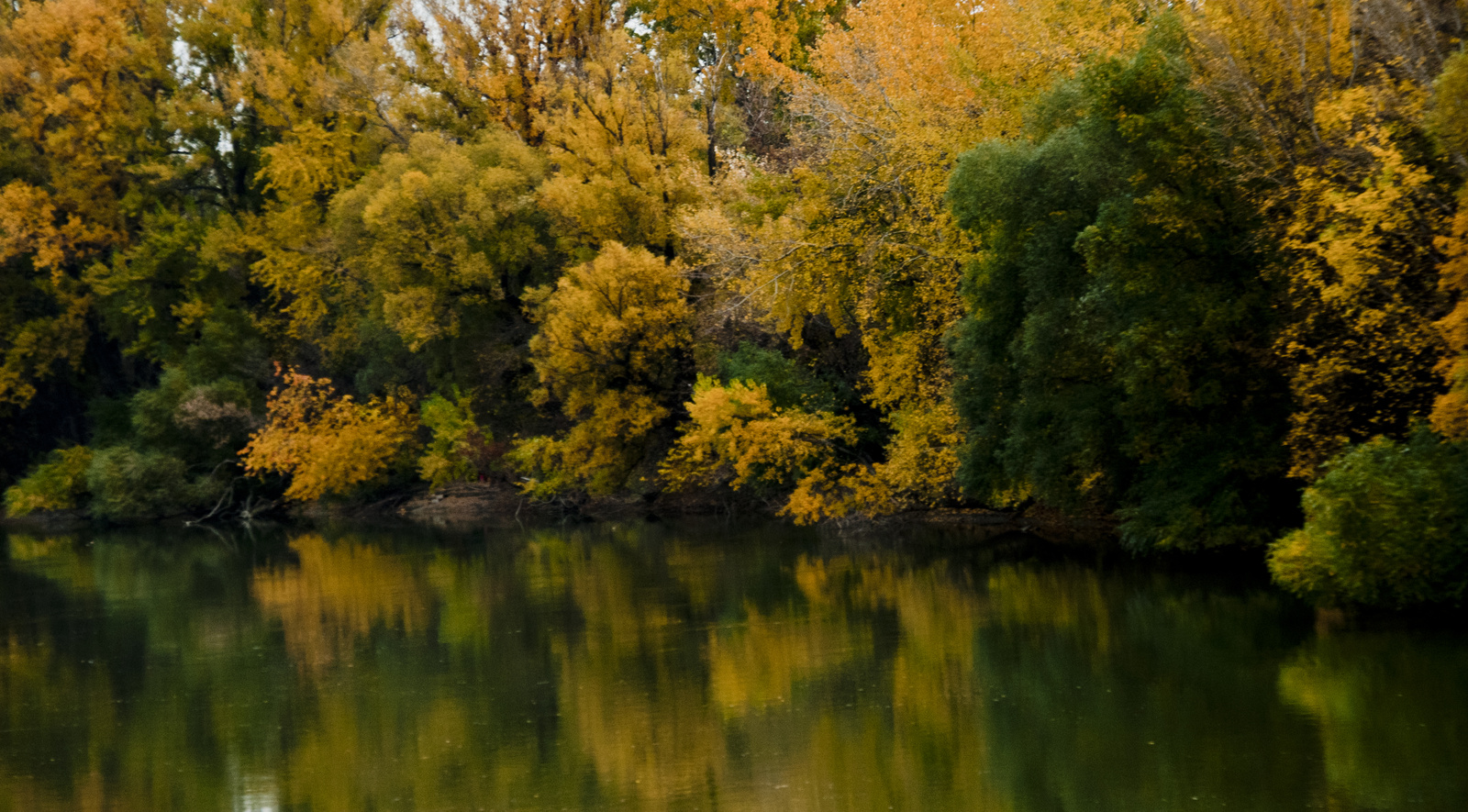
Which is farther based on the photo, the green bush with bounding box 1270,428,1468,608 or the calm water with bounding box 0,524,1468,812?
the green bush with bounding box 1270,428,1468,608

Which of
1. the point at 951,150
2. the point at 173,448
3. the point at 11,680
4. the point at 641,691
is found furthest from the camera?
the point at 173,448

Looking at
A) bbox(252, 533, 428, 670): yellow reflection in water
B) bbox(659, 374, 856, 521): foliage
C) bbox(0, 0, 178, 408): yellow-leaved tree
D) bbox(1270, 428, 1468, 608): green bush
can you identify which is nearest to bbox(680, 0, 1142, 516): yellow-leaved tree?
bbox(659, 374, 856, 521): foliage

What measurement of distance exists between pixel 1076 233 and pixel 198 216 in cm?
3740

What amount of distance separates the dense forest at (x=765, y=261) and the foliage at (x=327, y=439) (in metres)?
0.14

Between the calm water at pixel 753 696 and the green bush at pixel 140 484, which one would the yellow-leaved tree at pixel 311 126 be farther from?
the calm water at pixel 753 696

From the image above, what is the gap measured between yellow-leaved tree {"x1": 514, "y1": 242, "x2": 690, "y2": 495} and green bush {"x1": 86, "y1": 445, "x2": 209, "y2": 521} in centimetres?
1521

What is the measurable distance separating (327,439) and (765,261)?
1831cm

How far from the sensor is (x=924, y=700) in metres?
13.7

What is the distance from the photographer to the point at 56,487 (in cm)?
4888

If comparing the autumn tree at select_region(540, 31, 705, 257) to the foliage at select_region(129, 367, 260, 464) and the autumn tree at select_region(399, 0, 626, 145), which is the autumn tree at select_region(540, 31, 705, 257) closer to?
the autumn tree at select_region(399, 0, 626, 145)

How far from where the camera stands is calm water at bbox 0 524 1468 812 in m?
10.9

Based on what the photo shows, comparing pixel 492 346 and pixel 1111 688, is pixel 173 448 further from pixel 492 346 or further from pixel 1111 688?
pixel 1111 688

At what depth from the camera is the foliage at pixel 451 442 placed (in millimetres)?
40719

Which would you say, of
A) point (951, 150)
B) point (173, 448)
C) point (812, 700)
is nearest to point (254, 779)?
point (812, 700)
